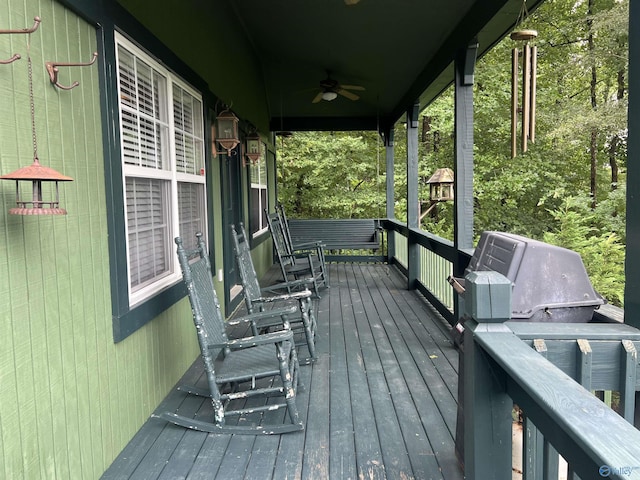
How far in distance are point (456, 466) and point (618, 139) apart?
35.2 feet

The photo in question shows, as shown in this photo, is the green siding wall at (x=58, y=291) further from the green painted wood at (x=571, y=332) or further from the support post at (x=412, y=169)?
the support post at (x=412, y=169)

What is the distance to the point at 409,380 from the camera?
120 inches

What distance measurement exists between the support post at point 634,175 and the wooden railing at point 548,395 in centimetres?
10

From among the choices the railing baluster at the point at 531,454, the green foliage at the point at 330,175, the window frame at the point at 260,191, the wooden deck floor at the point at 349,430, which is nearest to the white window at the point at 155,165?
the wooden deck floor at the point at 349,430

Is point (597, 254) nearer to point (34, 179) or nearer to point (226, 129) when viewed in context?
point (226, 129)

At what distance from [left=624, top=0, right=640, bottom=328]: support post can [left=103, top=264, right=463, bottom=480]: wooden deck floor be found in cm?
104

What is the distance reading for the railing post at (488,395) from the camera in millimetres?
1212

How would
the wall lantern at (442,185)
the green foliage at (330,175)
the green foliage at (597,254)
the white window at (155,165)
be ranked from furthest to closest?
the green foliage at (330,175) < the wall lantern at (442,185) < the green foliage at (597,254) < the white window at (155,165)

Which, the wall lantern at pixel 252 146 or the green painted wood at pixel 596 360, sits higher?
the wall lantern at pixel 252 146

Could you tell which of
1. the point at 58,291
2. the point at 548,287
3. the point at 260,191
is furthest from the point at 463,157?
the point at 260,191

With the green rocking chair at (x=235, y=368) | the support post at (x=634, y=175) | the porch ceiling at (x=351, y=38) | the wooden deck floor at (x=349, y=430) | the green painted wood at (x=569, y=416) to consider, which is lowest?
the wooden deck floor at (x=349, y=430)

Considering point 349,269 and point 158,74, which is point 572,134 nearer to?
point 349,269

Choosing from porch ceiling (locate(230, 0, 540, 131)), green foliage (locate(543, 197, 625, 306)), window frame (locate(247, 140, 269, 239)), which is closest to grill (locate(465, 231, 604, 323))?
porch ceiling (locate(230, 0, 540, 131))

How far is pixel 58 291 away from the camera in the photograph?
169cm
